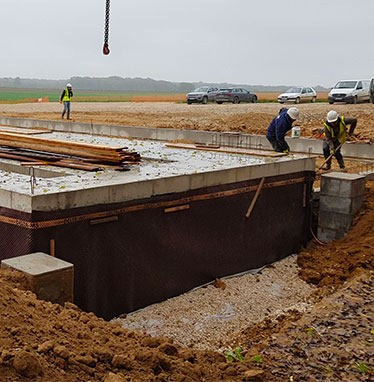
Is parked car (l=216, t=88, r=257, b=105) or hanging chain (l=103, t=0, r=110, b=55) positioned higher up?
hanging chain (l=103, t=0, r=110, b=55)

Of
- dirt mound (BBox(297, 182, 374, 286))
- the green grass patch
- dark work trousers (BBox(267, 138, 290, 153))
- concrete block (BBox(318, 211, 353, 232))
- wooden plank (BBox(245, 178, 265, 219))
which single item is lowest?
dirt mound (BBox(297, 182, 374, 286))

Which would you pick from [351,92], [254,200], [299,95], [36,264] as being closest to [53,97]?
[299,95]

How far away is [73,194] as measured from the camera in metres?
7.76

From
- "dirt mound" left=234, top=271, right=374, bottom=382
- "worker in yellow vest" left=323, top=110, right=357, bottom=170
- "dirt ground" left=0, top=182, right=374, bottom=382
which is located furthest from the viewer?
"worker in yellow vest" left=323, top=110, right=357, bottom=170

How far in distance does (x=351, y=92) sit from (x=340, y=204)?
1970 cm

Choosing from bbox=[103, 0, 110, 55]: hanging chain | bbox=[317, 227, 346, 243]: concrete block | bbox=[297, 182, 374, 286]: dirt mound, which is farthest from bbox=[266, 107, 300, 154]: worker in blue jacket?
bbox=[103, 0, 110, 55]: hanging chain

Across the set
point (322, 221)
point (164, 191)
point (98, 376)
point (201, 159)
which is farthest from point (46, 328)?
point (322, 221)

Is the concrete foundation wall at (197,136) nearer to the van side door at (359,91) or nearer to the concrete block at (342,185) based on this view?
the concrete block at (342,185)

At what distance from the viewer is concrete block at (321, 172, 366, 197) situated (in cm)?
1205

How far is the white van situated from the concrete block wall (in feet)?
62.8

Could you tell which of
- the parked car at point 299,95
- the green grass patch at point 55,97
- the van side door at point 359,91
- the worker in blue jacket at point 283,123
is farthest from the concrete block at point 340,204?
the green grass patch at point 55,97

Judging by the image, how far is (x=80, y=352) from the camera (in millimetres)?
4918

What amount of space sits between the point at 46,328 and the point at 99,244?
9.63ft

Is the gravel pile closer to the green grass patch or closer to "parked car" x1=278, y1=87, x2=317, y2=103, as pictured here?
"parked car" x1=278, y1=87, x2=317, y2=103
